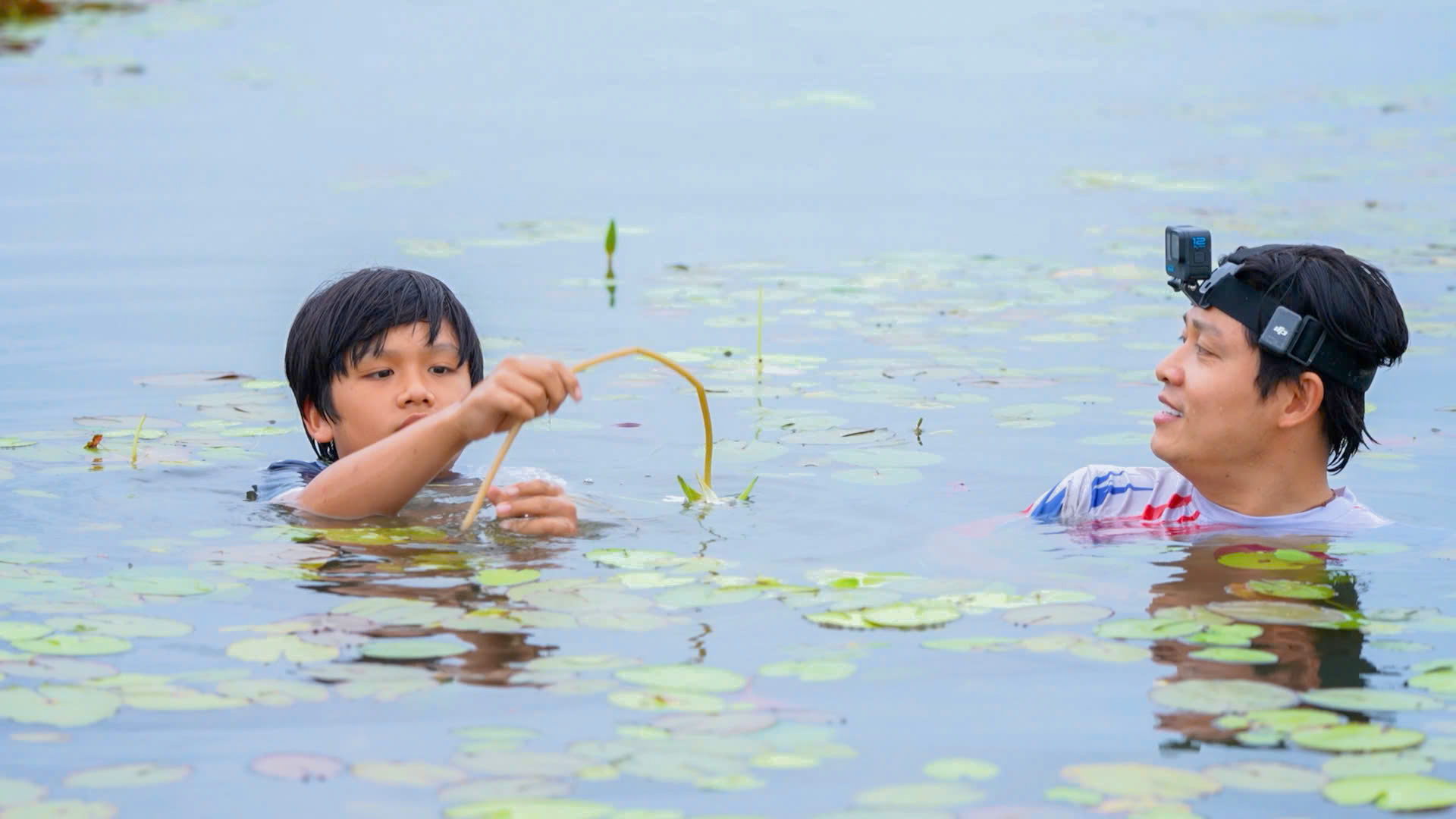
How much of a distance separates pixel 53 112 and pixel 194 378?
8639 millimetres

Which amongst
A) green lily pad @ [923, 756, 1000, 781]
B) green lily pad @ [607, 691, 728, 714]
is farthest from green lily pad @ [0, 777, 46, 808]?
green lily pad @ [923, 756, 1000, 781]

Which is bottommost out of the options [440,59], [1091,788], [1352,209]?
[1091,788]

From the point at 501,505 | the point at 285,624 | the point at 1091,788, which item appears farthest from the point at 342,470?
the point at 1091,788

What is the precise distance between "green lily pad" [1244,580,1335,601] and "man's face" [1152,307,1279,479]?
19.2 inches

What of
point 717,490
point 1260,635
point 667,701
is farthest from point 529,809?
point 717,490

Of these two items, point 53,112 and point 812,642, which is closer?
point 812,642

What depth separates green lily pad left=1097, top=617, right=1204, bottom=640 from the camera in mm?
3676

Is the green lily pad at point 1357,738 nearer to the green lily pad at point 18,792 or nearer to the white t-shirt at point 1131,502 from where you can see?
the white t-shirt at point 1131,502

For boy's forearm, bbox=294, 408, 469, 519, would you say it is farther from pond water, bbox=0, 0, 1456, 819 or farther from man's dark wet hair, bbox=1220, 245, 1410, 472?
man's dark wet hair, bbox=1220, 245, 1410, 472

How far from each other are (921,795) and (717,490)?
100 inches

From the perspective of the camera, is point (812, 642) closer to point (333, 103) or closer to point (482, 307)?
point (482, 307)

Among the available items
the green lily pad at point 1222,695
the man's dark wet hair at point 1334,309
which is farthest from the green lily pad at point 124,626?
the man's dark wet hair at point 1334,309

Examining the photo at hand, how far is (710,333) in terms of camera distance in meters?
7.61

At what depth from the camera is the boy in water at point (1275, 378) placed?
14.7ft
